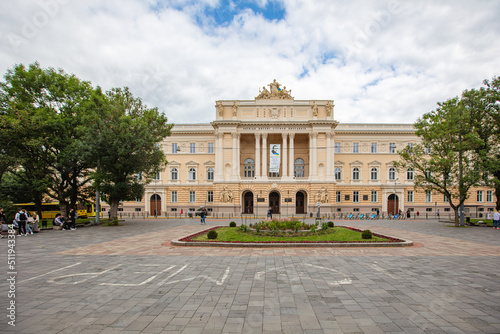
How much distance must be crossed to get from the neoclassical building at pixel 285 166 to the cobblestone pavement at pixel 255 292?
31651 millimetres

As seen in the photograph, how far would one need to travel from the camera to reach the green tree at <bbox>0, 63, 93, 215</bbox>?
974 inches

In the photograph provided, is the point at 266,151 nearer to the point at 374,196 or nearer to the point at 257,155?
the point at 257,155

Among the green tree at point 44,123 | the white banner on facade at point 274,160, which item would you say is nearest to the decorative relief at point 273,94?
the white banner on facade at point 274,160

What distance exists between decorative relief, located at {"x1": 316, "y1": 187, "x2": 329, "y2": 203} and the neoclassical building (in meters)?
0.15

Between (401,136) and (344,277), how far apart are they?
155 ft

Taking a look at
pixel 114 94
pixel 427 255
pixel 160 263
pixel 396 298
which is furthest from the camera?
pixel 114 94

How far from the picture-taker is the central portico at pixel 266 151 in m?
44.6

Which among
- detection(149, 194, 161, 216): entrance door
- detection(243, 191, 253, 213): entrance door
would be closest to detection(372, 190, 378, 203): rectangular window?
detection(243, 191, 253, 213): entrance door

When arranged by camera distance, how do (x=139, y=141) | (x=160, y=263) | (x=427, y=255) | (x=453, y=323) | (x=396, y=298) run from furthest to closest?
1. (x=139, y=141)
2. (x=427, y=255)
3. (x=160, y=263)
4. (x=396, y=298)
5. (x=453, y=323)

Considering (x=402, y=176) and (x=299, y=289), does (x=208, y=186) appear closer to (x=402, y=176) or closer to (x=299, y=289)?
(x=402, y=176)

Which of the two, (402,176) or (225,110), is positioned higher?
(225,110)

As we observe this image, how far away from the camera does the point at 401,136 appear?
160 ft

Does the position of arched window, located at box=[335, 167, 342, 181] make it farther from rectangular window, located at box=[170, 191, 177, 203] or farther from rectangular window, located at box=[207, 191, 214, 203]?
rectangular window, located at box=[170, 191, 177, 203]

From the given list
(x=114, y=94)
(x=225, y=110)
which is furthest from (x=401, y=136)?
(x=114, y=94)
